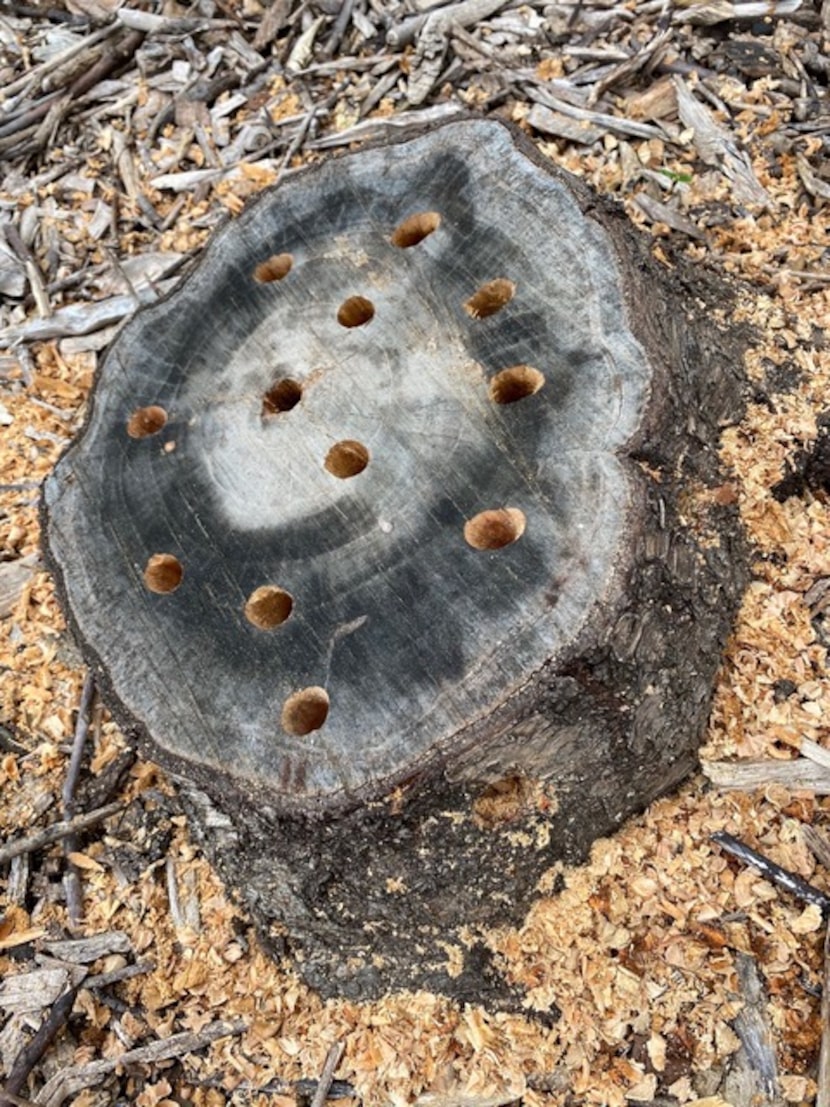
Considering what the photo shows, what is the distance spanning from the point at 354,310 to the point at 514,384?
1.57 feet

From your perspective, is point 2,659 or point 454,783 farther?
point 2,659

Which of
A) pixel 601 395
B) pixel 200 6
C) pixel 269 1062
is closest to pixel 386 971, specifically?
pixel 269 1062

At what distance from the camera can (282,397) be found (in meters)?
2.41

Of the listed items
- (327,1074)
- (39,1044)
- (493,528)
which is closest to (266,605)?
(493,528)

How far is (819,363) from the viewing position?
271 centimetres

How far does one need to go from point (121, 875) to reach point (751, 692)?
1.64 meters

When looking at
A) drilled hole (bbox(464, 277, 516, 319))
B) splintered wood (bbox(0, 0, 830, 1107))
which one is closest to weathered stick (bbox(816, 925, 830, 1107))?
splintered wood (bbox(0, 0, 830, 1107))

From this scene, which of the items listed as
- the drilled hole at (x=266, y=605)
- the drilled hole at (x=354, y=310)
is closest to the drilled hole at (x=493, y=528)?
the drilled hole at (x=266, y=605)

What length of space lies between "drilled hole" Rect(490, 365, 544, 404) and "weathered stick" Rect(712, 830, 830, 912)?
1.10 m

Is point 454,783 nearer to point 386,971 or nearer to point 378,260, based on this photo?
point 386,971

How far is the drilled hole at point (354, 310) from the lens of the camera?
2.43 m

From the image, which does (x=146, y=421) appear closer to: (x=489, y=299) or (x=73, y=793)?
(x=489, y=299)

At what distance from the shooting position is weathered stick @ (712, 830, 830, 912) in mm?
2236

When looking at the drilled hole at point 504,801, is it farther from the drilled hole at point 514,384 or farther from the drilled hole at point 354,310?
the drilled hole at point 354,310
